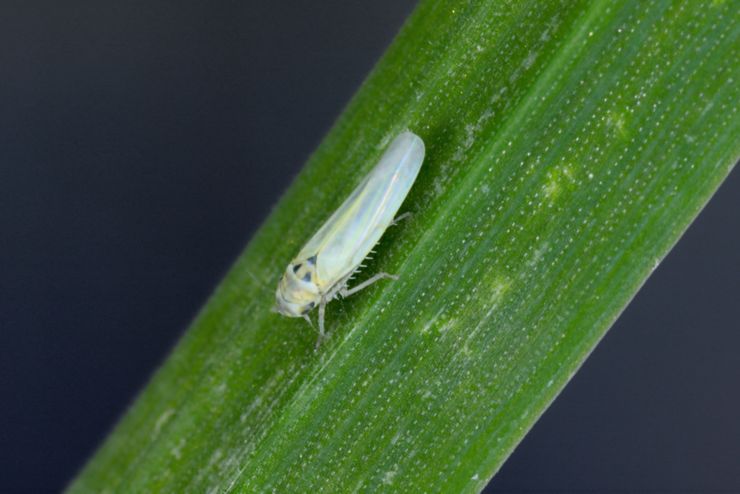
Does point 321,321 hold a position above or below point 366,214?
below

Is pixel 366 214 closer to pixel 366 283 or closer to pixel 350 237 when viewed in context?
pixel 350 237

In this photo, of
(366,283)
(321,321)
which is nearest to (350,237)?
(366,283)

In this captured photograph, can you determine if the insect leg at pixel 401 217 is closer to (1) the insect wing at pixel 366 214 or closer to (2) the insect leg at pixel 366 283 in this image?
(1) the insect wing at pixel 366 214

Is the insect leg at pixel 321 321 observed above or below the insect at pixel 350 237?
below

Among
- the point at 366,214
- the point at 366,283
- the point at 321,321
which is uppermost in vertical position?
the point at 366,214

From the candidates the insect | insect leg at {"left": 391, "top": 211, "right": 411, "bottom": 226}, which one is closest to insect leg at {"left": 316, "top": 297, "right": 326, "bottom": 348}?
the insect

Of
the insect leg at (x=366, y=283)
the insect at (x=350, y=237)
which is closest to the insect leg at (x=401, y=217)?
the insect at (x=350, y=237)

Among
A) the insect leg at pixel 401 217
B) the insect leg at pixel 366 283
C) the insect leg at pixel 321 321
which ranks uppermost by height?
the insect leg at pixel 401 217

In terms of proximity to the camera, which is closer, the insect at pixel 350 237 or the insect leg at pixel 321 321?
the insect at pixel 350 237
